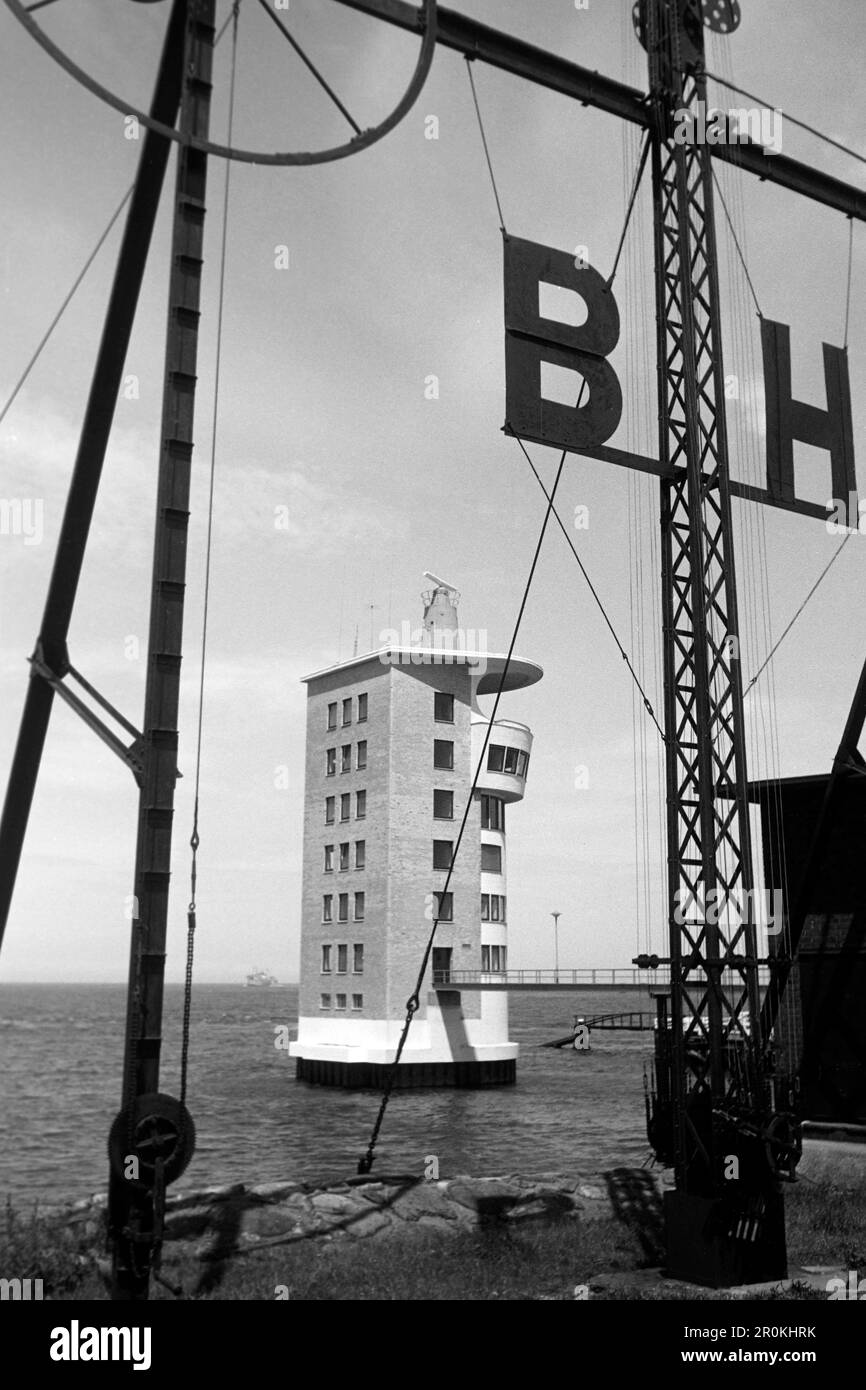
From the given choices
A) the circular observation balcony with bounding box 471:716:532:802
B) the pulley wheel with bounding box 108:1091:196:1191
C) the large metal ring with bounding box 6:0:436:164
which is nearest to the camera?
the large metal ring with bounding box 6:0:436:164

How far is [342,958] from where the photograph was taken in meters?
68.1

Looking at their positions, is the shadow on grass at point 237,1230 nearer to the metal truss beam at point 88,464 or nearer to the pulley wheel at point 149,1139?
the pulley wheel at point 149,1139

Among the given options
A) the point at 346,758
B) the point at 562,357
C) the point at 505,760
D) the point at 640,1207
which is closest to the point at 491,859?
the point at 505,760

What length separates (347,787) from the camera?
70.9 metres

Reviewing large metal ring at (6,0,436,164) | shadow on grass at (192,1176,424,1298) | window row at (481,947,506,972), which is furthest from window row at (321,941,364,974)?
large metal ring at (6,0,436,164)

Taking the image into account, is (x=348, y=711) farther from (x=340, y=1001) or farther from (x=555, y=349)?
(x=555, y=349)

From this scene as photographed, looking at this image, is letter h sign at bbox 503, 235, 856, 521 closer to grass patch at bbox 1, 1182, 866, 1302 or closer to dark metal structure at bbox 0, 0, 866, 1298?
dark metal structure at bbox 0, 0, 866, 1298

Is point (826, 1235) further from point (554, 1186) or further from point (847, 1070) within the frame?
point (847, 1070)

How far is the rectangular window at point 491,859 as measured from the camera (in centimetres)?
7225

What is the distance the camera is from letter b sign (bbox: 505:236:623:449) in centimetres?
1856

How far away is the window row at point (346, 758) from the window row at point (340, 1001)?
44.6 feet

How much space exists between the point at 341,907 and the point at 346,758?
30.4 feet

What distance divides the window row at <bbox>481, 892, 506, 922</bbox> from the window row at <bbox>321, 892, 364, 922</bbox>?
8.38 m
